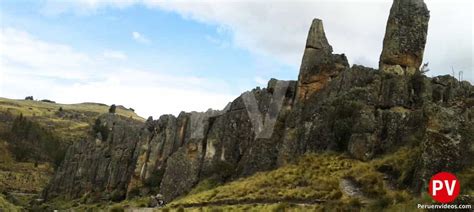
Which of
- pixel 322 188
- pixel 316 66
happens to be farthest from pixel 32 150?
pixel 322 188

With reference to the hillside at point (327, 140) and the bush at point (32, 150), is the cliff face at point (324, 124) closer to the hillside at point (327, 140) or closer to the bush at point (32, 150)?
the hillside at point (327, 140)

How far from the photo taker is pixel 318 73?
7031cm

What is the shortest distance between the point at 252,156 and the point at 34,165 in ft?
391

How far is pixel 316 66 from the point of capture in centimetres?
7069

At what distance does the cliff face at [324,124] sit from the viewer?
39062 mm

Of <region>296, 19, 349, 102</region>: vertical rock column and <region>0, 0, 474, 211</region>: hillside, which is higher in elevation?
<region>296, 19, 349, 102</region>: vertical rock column

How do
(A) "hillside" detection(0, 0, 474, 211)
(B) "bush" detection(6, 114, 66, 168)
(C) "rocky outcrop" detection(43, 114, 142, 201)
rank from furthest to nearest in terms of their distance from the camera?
(B) "bush" detection(6, 114, 66, 168)
(C) "rocky outcrop" detection(43, 114, 142, 201)
(A) "hillside" detection(0, 0, 474, 211)

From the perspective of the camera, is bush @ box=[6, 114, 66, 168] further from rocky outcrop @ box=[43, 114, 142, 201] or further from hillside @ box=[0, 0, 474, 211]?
hillside @ box=[0, 0, 474, 211]

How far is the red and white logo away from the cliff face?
1.97 metres

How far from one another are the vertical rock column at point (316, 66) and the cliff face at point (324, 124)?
0.12 metres

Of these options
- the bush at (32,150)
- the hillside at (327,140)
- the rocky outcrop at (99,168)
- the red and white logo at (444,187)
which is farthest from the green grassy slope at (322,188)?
the bush at (32,150)

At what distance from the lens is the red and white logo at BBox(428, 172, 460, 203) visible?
95.9 ft

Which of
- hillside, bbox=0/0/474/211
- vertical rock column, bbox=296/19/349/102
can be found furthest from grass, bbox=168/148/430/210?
vertical rock column, bbox=296/19/349/102

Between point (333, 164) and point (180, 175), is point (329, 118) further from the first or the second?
point (180, 175)
